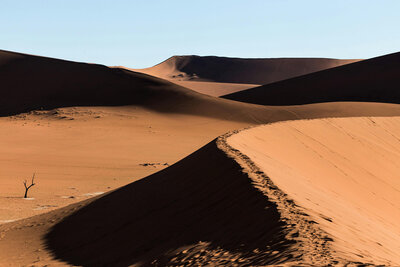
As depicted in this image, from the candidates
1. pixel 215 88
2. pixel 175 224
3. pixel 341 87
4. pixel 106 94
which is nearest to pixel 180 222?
pixel 175 224

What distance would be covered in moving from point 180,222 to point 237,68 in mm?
139943

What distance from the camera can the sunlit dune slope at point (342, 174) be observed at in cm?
718

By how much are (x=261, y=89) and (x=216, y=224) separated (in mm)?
53749

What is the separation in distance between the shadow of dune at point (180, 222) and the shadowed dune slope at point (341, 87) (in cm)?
4341

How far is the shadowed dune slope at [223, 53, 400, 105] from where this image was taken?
54719mm

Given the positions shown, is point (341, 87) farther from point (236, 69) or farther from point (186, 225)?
point (236, 69)

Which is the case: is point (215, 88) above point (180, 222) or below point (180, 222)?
above

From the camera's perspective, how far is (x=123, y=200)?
12484mm

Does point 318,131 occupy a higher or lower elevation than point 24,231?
higher

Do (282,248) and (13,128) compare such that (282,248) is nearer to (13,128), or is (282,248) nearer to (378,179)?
(378,179)

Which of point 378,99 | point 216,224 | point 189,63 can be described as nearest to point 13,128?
point 216,224

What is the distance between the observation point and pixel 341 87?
5791 cm

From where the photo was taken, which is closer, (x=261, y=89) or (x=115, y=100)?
(x=115, y=100)

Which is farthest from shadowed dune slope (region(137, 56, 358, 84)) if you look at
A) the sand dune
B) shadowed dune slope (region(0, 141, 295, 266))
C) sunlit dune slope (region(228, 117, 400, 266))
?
shadowed dune slope (region(0, 141, 295, 266))
